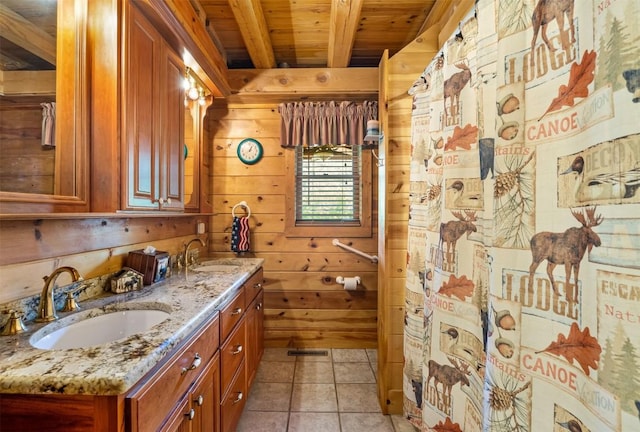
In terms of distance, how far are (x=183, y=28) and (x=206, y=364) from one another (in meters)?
1.78

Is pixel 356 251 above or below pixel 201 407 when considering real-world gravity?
above

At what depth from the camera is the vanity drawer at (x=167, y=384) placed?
0.69 metres

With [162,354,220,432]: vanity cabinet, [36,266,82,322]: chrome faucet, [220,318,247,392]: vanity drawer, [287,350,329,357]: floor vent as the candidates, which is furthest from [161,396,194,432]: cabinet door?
[287,350,329,357]: floor vent

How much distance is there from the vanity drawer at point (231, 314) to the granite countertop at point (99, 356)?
0.57 ft

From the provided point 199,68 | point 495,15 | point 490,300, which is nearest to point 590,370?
point 490,300

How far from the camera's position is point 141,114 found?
1287 mm

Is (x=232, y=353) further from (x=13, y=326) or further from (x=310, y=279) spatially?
(x=310, y=279)

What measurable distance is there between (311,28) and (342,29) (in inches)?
13.2

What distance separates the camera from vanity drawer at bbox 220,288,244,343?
132 centimetres

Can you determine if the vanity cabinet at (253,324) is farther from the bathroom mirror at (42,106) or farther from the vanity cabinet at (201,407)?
the bathroom mirror at (42,106)

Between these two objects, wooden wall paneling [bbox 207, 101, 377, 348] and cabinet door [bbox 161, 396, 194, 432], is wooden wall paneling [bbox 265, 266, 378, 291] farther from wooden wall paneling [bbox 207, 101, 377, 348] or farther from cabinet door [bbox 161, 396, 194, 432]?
cabinet door [bbox 161, 396, 194, 432]

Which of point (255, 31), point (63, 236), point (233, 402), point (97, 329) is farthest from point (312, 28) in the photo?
point (233, 402)

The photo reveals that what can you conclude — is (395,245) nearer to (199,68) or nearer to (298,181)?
(298,181)

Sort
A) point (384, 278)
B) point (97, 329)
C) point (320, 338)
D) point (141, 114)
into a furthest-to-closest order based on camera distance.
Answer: point (320, 338) → point (384, 278) → point (141, 114) → point (97, 329)
